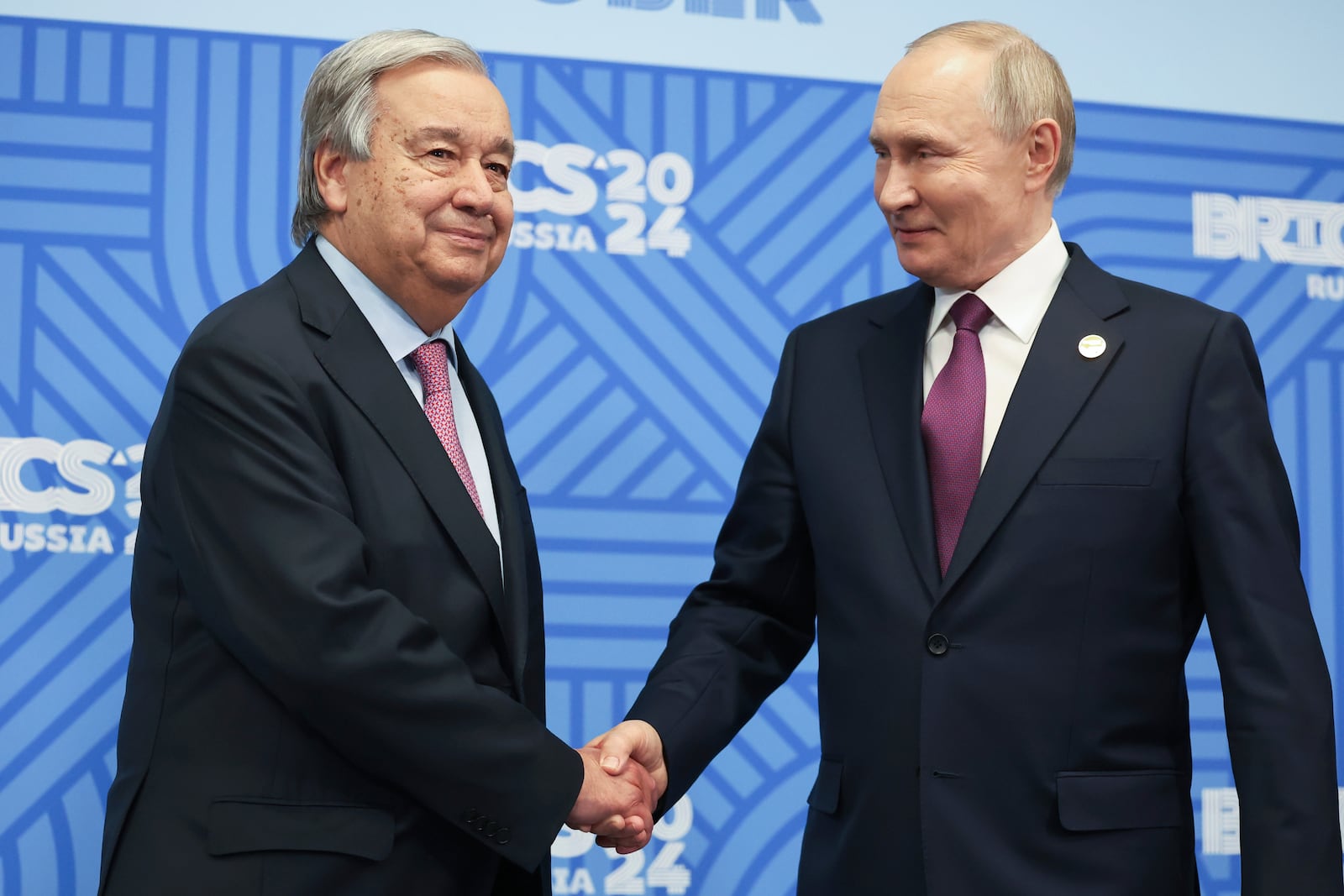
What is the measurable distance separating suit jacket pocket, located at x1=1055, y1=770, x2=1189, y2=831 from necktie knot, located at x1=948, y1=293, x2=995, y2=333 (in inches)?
26.0

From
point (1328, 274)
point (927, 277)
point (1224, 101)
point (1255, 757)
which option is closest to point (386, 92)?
point (927, 277)

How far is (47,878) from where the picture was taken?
8.71 ft

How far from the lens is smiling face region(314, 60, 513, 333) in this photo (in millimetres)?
2039

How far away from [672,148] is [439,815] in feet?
5.28

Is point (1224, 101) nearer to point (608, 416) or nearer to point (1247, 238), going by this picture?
point (1247, 238)

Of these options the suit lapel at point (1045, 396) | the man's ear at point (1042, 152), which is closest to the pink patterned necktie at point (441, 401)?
the suit lapel at point (1045, 396)

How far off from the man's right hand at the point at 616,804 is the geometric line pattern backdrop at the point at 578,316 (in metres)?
0.70

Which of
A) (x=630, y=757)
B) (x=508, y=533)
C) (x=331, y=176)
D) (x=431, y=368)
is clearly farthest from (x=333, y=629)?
(x=331, y=176)

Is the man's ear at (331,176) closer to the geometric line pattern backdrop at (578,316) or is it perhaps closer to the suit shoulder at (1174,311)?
the geometric line pattern backdrop at (578,316)

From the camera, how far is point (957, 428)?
1.99 metres

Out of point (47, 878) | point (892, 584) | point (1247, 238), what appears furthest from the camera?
point (1247, 238)

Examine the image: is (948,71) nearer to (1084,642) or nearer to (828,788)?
(1084,642)

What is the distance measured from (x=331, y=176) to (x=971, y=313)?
981 mm

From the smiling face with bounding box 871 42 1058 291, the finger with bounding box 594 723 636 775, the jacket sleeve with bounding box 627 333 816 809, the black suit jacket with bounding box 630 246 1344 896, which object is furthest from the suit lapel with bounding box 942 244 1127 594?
the finger with bounding box 594 723 636 775
